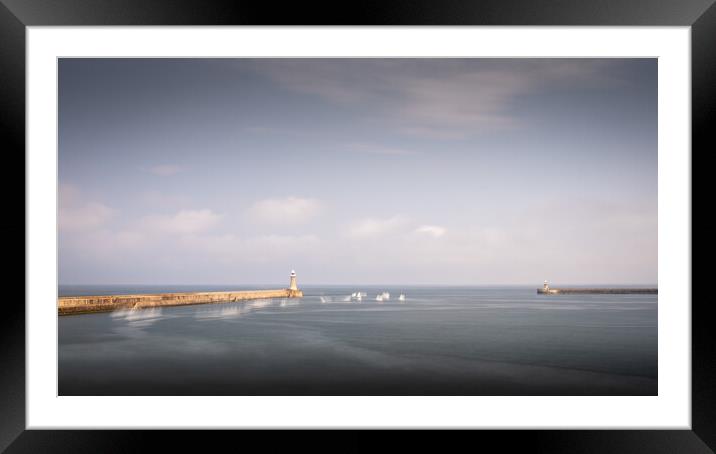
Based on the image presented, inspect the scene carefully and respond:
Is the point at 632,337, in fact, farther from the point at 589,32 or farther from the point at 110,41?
the point at 110,41

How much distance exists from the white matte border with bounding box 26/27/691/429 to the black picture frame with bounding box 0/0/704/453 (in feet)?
0.16

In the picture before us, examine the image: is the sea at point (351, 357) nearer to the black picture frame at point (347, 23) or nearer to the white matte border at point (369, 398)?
the white matte border at point (369, 398)

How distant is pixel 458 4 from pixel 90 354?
893 centimetres

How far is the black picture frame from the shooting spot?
7.29ft

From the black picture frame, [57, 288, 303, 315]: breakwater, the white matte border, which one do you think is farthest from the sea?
the black picture frame

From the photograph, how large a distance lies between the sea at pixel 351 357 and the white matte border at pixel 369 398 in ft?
11.8

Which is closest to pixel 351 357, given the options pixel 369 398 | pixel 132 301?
pixel 369 398

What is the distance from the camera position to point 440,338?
1120 cm

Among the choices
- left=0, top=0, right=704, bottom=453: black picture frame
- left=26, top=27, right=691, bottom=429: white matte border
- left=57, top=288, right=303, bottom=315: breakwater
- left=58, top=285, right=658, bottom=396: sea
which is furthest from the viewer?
left=57, top=288, right=303, bottom=315: breakwater

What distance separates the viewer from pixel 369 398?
103 inches

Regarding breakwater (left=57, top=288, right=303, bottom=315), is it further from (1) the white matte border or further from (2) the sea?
(1) the white matte border

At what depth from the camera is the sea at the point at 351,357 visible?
252 inches

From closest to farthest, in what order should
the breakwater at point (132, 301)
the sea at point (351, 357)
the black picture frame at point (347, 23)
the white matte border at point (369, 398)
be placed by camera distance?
1. the black picture frame at point (347, 23)
2. the white matte border at point (369, 398)
3. the sea at point (351, 357)
4. the breakwater at point (132, 301)

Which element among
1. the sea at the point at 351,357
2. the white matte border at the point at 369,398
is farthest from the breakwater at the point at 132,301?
the white matte border at the point at 369,398
